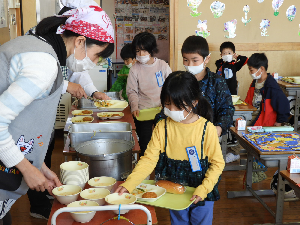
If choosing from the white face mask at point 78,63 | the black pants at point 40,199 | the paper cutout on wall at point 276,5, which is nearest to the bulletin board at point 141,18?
the paper cutout on wall at point 276,5

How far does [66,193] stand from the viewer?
1.49 metres

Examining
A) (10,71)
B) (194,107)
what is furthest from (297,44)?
(10,71)

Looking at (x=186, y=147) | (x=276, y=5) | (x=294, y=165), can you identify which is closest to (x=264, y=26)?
(x=276, y=5)

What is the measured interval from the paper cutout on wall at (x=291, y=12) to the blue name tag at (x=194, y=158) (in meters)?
4.95

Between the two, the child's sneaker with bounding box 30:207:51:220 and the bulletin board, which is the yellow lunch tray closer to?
the child's sneaker with bounding box 30:207:51:220

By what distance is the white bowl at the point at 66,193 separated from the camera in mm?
1416

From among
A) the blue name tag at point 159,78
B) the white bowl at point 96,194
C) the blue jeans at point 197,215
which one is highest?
the blue name tag at point 159,78

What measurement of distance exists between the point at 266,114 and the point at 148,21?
5.86 meters

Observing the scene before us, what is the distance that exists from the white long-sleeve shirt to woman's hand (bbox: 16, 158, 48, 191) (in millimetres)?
32

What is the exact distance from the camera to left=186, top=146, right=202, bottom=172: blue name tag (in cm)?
168

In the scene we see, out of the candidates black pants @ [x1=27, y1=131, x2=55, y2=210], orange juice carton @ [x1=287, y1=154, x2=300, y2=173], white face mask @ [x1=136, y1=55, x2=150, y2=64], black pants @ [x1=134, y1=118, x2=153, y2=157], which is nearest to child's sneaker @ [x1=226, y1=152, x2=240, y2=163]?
black pants @ [x1=134, y1=118, x2=153, y2=157]

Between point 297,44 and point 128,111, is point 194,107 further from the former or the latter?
point 297,44

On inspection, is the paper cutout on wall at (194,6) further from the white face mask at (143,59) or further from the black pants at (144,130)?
the black pants at (144,130)

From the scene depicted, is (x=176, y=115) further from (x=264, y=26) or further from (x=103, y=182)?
(x=264, y=26)
